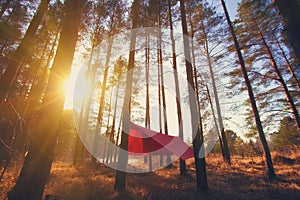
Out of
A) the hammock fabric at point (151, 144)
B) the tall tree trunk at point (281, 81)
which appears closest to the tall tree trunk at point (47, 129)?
the hammock fabric at point (151, 144)

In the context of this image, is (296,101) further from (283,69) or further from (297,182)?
(297,182)

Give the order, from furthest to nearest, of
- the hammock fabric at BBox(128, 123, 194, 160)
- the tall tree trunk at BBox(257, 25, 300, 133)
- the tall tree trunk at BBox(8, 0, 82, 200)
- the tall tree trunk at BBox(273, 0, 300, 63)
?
the tall tree trunk at BBox(257, 25, 300, 133)
the hammock fabric at BBox(128, 123, 194, 160)
the tall tree trunk at BBox(8, 0, 82, 200)
the tall tree trunk at BBox(273, 0, 300, 63)

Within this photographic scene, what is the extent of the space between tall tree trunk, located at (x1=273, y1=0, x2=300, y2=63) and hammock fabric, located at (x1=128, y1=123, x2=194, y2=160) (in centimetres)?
410

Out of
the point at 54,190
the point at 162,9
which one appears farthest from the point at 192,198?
the point at 162,9

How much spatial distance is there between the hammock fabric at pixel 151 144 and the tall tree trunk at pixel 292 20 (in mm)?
4104

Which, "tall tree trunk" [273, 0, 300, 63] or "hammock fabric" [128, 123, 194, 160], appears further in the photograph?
"hammock fabric" [128, 123, 194, 160]

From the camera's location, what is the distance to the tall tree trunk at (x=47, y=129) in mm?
1926

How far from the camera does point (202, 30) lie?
377 inches

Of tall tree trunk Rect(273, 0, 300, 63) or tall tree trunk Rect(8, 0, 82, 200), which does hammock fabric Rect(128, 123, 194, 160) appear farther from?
tall tree trunk Rect(273, 0, 300, 63)

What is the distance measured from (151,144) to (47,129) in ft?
12.3

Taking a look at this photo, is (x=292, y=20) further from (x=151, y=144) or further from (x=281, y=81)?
(x=281, y=81)

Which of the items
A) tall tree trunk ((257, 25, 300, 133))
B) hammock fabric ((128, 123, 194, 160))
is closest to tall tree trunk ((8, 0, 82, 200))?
hammock fabric ((128, 123, 194, 160))

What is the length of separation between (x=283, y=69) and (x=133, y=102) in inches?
405

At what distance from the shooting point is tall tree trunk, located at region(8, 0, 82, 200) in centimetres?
193
